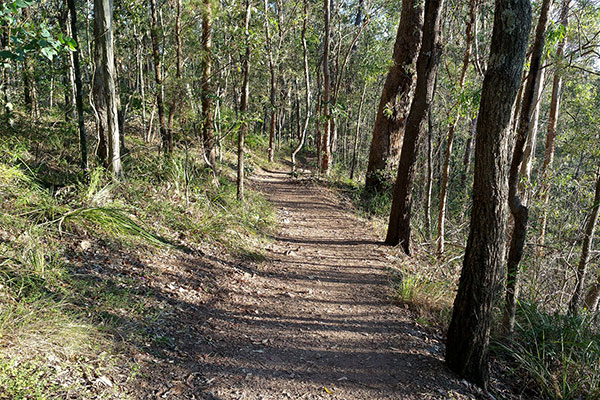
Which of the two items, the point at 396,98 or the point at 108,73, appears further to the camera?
the point at 396,98

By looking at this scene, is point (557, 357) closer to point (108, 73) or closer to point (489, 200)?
point (489, 200)

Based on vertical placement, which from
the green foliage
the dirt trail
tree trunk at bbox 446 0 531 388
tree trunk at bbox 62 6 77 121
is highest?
tree trunk at bbox 62 6 77 121

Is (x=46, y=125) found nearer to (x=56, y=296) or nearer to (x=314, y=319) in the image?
(x=56, y=296)

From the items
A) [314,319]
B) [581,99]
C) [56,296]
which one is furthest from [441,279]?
[581,99]

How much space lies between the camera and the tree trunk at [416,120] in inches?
248

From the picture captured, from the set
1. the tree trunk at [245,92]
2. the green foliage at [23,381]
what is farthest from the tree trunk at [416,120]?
the green foliage at [23,381]

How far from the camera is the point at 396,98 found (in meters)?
10.4

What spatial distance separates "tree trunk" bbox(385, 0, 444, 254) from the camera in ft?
20.7

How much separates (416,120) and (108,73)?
5.59 m

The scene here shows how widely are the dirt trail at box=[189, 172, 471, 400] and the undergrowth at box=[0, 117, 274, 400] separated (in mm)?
740

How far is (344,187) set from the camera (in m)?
12.8

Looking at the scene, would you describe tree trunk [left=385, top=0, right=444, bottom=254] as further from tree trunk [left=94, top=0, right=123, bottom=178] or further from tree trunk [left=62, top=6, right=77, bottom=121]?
tree trunk [left=62, top=6, right=77, bottom=121]

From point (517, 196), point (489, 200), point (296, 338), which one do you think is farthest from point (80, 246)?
point (517, 196)

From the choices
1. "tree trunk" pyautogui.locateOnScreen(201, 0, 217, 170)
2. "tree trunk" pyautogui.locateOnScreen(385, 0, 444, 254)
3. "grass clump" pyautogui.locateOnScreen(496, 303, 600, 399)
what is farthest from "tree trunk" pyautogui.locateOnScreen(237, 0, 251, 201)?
"grass clump" pyautogui.locateOnScreen(496, 303, 600, 399)
